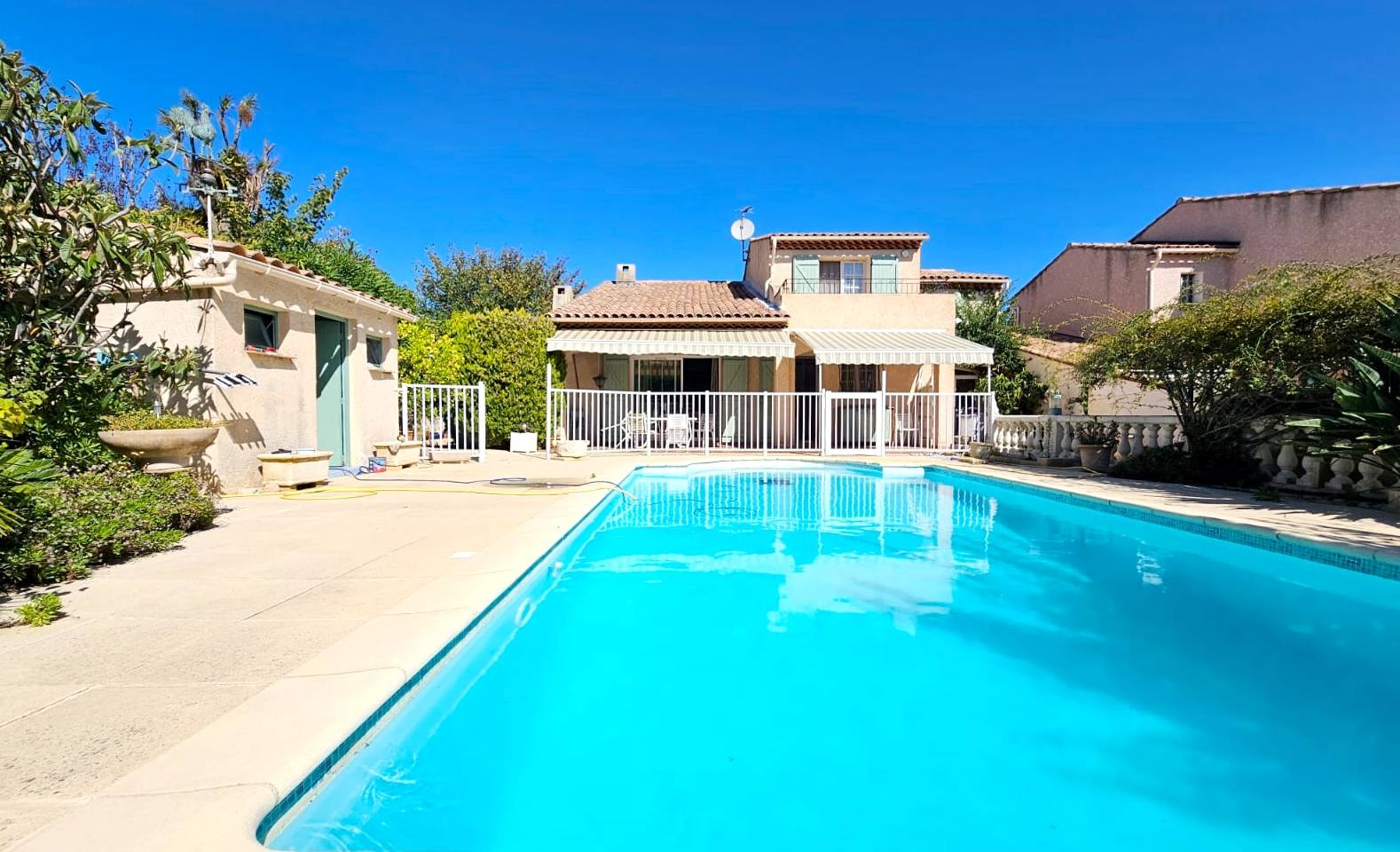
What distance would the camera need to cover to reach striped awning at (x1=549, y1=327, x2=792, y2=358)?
20.6 meters

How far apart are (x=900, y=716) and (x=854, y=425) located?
18.3 metres

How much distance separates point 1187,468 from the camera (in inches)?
539

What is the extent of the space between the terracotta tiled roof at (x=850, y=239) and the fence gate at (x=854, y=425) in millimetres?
6759

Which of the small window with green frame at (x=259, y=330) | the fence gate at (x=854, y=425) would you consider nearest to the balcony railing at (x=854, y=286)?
the fence gate at (x=854, y=425)

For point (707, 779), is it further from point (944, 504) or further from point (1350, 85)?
point (1350, 85)

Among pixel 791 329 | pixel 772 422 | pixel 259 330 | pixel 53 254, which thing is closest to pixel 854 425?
pixel 772 422

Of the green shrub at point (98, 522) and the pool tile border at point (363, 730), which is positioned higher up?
the green shrub at point (98, 522)

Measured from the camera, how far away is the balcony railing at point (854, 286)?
2531 cm

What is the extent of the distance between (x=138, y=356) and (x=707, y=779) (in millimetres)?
11138

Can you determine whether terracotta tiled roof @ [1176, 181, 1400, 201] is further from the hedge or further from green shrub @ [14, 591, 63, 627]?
green shrub @ [14, 591, 63, 627]

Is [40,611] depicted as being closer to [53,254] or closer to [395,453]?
[53,254]

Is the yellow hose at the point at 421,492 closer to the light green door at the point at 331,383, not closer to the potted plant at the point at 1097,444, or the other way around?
the light green door at the point at 331,383

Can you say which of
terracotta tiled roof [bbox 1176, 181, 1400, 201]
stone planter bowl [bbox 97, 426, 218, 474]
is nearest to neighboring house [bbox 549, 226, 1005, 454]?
stone planter bowl [bbox 97, 426, 218, 474]

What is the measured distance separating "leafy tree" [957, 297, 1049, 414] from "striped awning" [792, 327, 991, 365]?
5.30 meters
